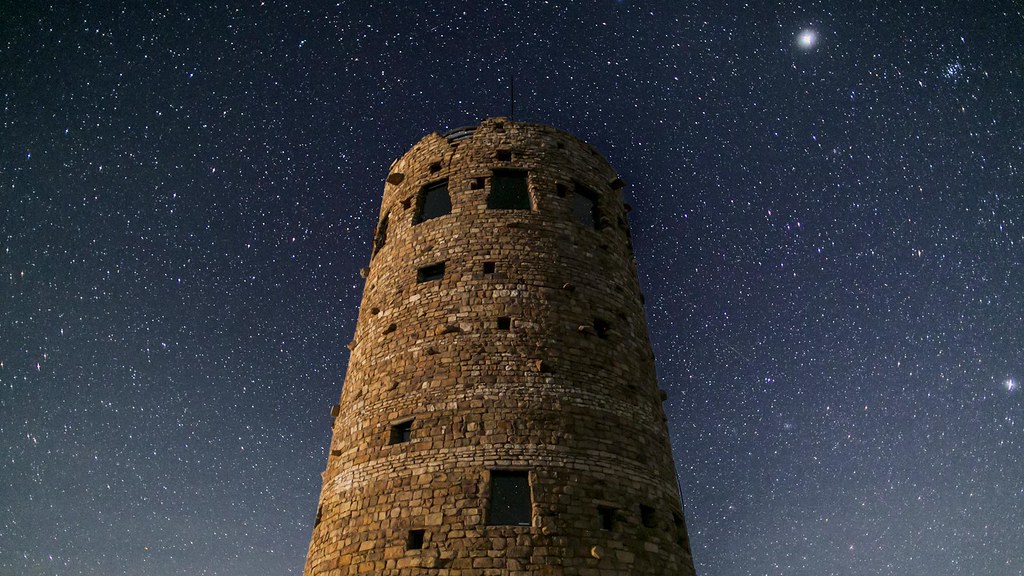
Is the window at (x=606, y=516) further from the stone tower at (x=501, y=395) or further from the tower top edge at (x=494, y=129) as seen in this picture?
the tower top edge at (x=494, y=129)

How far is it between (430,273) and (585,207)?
5060mm

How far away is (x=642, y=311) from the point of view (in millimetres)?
17234

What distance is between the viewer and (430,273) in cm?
1585

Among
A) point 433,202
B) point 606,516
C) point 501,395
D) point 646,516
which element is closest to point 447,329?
point 501,395

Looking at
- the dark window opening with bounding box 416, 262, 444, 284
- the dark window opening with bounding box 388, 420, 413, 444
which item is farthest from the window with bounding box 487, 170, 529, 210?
the dark window opening with bounding box 388, 420, 413, 444

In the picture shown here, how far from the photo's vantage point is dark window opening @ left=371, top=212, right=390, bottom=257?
18503mm

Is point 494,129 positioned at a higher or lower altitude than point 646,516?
higher

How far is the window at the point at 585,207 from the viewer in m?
17.4

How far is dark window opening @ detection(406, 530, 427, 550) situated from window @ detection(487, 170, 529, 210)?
8491 mm

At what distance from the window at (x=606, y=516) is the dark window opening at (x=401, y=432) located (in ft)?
13.6

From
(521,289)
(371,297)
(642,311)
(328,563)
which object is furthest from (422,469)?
(642,311)

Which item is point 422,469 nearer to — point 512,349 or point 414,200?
point 512,349

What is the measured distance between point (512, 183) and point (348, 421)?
25.4 ft

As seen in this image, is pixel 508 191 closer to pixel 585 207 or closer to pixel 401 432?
pixel 585 207
